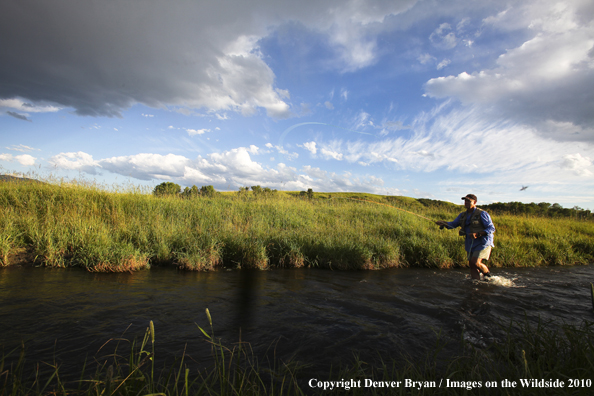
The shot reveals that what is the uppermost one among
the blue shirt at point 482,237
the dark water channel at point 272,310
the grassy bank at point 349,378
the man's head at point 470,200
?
the man's head at point 470,200

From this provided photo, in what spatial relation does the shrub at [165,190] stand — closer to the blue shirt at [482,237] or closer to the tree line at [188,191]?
the tree line at [188,191]

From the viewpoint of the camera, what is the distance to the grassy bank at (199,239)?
319 inches

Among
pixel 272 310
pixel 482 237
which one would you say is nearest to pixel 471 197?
pixel 482 237

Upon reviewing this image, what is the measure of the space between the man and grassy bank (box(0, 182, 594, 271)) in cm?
290

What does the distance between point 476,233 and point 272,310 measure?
5.80m

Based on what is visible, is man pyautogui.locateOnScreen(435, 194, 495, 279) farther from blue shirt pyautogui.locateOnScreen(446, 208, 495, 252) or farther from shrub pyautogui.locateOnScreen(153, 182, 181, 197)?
shrub pyautogui.locateOnScreen(153, 182, 181, 197)

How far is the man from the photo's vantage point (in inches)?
285

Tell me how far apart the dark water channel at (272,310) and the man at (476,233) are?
664 millimetres

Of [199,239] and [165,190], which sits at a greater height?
[165,190]

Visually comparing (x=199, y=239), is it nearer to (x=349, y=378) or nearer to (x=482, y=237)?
(x=349, y=378)

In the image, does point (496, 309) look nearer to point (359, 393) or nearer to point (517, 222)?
point (359, 393)

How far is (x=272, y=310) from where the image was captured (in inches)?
205

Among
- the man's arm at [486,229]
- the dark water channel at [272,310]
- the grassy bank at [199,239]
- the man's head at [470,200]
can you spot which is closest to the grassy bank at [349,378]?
the dark water channel at [272,310]

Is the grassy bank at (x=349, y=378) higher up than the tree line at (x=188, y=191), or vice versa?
the tree line at (x=188, y=191)
